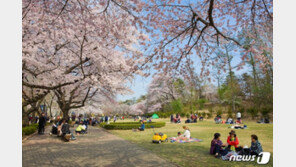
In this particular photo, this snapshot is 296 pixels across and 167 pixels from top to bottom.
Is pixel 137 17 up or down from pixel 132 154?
up

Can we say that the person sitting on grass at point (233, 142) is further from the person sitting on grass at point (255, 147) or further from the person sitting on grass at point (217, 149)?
the person sitting on grass at point (255, 147)

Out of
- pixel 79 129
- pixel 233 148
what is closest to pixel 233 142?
pixel 233 148

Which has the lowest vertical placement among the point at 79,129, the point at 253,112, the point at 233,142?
the point at 79,129

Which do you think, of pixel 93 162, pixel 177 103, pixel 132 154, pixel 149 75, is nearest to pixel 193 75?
pixel 149 75

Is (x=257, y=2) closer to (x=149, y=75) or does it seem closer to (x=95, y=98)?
(x=149, y=75)

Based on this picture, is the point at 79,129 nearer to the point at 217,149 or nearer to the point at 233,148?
the point at 217,149

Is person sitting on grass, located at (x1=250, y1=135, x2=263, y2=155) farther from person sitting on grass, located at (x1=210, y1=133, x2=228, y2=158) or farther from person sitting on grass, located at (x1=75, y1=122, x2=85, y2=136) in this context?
person sitting on grass, located at (x1=75, y1=122, x2=85, y2=136)

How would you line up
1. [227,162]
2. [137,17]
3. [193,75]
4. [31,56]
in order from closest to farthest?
[137,17]
[227,162]
[193,75]
[31,56]

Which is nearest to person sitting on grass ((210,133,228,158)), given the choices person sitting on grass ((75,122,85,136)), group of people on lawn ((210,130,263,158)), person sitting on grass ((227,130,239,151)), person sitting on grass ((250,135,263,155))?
group of people on lawn ((210,130,263,158))

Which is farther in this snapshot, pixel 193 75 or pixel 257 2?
pixel 193 75

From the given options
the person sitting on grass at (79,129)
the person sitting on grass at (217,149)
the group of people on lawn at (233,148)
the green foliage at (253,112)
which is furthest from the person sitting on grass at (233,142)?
the green foliage at (253,112)

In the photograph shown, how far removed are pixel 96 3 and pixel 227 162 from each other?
6323 mm

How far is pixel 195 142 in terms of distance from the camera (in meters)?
9.95

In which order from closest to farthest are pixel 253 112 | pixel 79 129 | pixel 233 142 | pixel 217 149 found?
1. pixel 217 149
2. pixel 233 142
3. pixel 79 129
4. pixel 253 112
